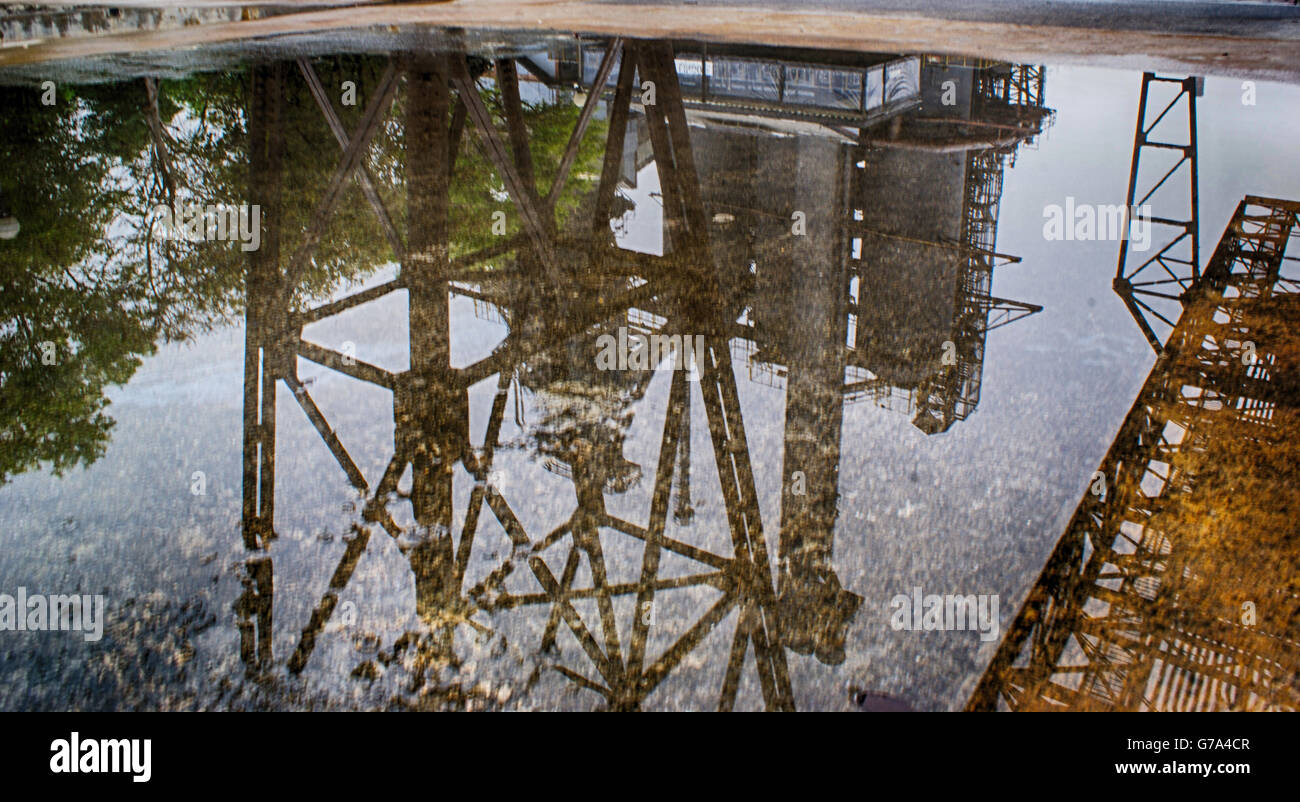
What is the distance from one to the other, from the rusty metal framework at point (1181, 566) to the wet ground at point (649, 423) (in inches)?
0.6

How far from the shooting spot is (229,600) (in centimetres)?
329

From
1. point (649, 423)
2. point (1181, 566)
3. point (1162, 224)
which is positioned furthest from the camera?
point (1162, 224)

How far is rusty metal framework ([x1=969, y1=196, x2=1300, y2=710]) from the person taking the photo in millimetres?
2805

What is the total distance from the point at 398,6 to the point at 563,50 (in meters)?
5.68

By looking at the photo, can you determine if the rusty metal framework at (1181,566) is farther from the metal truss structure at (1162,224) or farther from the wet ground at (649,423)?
the metal truss structure at (1162,224)

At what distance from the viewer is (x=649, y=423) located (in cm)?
430

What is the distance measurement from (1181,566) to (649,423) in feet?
7.10

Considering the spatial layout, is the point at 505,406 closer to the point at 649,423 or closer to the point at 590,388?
the point at 590,388

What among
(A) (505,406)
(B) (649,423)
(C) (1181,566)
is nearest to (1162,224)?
(C) (1181,566)

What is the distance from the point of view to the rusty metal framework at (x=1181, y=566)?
2805mm

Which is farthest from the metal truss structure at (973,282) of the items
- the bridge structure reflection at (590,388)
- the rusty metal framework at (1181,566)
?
the rusty metal framework at (1181,566)

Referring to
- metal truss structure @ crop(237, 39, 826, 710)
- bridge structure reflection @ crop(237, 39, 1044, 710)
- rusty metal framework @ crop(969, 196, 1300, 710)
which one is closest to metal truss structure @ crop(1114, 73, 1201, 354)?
rusty metal framework @ crop(969, 196, 1300, 710)

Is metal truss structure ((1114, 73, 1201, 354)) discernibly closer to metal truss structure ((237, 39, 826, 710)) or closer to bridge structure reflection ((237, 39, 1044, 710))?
bridge structure reflection ((237, 39, 1044, 710))

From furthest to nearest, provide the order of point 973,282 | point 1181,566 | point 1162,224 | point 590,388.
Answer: point 1162,224, point 973,282, point 590,388, point 1181,566
